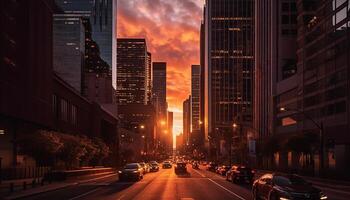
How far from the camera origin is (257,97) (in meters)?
138

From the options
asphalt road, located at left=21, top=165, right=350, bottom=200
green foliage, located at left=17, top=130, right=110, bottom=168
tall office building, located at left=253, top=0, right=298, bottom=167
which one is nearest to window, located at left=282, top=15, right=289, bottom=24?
tall office building, located at left=253, top=0, right=298, bottom=167

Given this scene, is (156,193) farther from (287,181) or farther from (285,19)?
(285,19)

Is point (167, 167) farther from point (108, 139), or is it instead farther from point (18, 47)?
point (18, 47)

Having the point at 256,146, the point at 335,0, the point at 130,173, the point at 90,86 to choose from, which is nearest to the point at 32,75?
the point at 130,173

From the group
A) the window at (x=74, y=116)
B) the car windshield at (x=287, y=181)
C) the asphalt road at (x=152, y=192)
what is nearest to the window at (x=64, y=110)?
the window at (x=74, y=116)

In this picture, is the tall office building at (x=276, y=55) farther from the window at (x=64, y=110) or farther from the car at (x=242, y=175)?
the car at (x=242, y=175)

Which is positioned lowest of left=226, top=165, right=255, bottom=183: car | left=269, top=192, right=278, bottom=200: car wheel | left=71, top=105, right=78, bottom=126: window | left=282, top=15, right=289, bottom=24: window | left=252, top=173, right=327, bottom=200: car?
left=226, top=165, right=255, bottom=183: car

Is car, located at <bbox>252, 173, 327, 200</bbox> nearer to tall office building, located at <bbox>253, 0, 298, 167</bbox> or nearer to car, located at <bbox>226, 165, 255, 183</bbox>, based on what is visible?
car, located at <bbox>226, 165, 255, 183</bbox>

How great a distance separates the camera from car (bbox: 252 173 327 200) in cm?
1934

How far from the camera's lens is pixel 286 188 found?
1986 centimetres

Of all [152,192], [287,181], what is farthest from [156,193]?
[287,181]

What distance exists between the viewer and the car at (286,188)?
63.5 ft

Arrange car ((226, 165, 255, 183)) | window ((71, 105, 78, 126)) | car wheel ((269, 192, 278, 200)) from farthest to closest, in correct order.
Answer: window ((71, 105, 78, 126)) → car ((226, 165, 255, 183)) → car wheel ((269, 192, 278, 200))

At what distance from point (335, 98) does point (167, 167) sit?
37.4m
